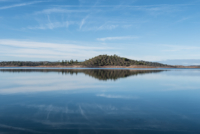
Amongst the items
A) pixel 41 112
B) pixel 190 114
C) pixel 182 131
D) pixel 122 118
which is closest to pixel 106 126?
pixel 122 118

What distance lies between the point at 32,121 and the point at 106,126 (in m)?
4.09

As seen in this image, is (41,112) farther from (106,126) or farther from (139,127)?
(139,127)

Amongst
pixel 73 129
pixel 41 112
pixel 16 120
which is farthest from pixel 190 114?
pixel 16 120

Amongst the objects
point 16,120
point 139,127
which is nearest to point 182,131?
point 139,127

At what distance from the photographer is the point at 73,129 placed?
837 centimetres

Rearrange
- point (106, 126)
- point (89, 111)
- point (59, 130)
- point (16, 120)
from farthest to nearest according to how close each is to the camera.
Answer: point (89, 111)
point (16, 120)
point (106, 126)
point (59, 130)

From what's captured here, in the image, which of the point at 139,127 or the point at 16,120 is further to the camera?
the point at 16,120

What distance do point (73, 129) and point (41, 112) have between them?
3.75 meters

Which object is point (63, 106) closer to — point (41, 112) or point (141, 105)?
point (41, 112)

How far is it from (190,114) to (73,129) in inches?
300

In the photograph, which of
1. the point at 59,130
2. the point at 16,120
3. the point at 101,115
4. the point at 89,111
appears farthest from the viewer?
the point at 89,111

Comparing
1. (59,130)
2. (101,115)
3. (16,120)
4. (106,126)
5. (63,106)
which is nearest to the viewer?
(59,130)

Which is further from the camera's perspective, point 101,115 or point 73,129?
point 101,115

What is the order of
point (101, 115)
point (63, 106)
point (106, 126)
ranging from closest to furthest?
1. point (106, 126)
2. point (101, 115)
3. point (63, 106)
